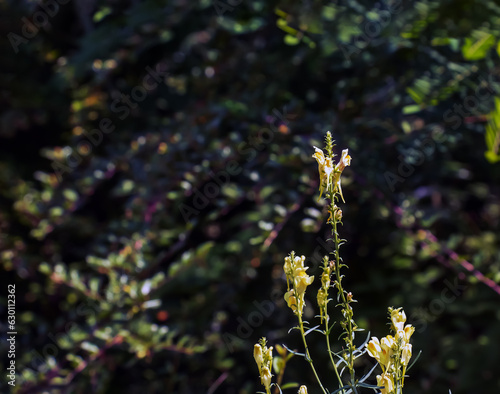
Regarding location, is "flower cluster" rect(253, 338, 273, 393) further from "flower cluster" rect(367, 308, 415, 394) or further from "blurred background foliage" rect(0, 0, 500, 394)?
"blurred background foliage" rect(0, 0, 500, 394)

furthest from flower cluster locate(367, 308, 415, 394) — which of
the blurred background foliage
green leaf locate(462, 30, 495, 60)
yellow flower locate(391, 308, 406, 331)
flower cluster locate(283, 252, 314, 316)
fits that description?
green leaf locate(462, 30, 495, 60)

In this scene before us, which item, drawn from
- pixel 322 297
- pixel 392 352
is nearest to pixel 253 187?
pixel 322 297

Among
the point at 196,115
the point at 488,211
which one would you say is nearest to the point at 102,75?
the point at 196,115

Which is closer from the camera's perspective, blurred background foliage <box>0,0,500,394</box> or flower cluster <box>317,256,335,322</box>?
flower cluster <box>317,256,335,322</box>

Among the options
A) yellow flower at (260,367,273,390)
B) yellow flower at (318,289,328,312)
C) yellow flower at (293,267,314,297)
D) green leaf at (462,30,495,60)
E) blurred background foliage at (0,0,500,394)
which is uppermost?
yellow flower at (293,267,314,297)

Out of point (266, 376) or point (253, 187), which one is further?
point (253, 187)

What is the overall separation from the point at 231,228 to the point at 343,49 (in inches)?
29.0

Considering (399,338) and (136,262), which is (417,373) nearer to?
(136,262)

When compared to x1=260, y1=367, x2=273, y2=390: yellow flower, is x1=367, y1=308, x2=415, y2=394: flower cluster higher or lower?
higher

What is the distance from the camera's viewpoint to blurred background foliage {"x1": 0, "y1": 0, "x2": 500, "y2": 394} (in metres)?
1.60

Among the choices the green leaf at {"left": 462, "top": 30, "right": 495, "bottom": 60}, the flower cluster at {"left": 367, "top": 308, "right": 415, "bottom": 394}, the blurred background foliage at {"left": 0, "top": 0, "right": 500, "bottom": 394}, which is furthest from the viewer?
the blurred background foliage at {"left": 0, "top": 0, "right": 500, "bottom": 394}

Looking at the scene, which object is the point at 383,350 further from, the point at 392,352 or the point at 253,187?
the point at 253,187

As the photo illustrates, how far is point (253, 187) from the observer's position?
5.45ft

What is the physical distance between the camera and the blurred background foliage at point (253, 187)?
5.24 feet
